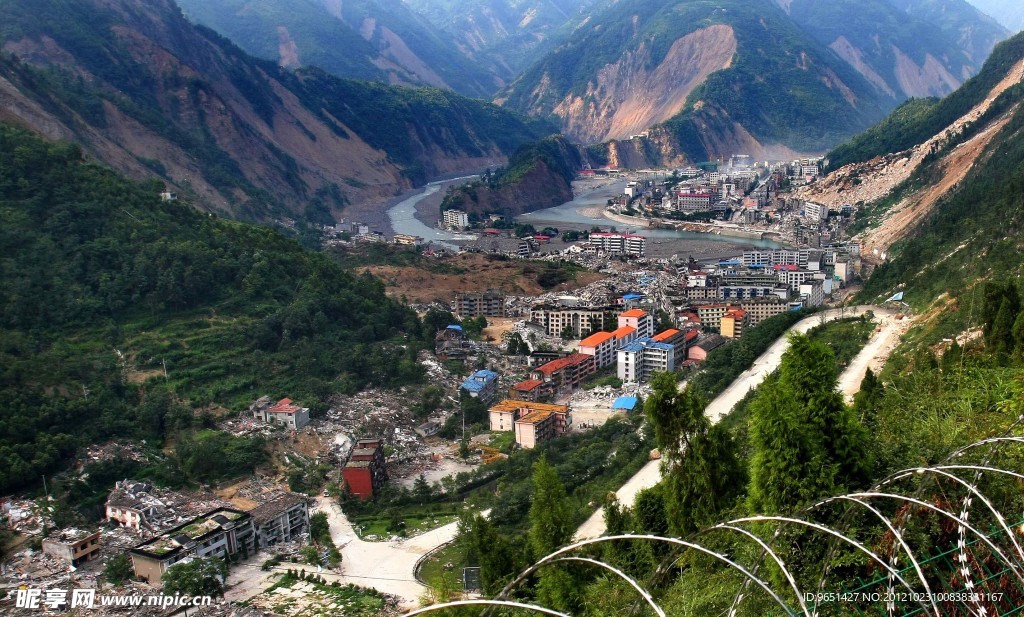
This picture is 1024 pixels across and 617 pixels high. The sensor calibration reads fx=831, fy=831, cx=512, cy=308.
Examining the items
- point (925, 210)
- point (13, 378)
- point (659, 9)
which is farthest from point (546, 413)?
point (659, 9)

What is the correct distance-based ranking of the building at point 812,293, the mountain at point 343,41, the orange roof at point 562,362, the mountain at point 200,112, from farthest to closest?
1. the mountain at point 343,41
2. the mountain at point 200,112
3. the building at point 812,293
4. the orange roof at point 562,362

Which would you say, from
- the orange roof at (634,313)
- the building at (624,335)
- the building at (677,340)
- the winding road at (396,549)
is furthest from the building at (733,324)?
the winding road at (396,549)

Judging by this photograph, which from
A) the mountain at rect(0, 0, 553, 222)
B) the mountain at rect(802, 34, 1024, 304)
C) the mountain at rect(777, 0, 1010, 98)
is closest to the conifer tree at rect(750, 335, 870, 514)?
the mountain at rect(802, 34, 1024, 304)

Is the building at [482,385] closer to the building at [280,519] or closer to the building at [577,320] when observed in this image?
the building at [577,320]

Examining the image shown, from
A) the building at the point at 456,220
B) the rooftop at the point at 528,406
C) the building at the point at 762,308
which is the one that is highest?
the building at the point at 456,220

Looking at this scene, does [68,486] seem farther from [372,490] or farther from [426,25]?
[426,25]

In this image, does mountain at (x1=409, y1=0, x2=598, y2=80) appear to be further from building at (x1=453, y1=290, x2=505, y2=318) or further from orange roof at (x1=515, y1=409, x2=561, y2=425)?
orange roof at (x1=515, y1=409, x2=561, y2=425)

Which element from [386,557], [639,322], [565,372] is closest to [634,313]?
[639,322]
